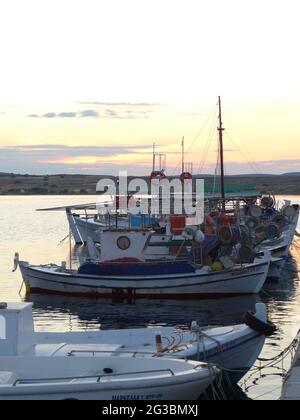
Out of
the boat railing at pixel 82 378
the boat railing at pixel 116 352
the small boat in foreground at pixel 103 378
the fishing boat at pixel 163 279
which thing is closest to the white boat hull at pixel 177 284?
the fishing boat at pixel 163 279

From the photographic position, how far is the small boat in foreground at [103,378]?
13.2 metres

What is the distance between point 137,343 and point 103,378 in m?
3.61

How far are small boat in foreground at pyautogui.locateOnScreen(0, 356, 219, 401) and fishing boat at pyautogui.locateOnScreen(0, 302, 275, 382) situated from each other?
95mm

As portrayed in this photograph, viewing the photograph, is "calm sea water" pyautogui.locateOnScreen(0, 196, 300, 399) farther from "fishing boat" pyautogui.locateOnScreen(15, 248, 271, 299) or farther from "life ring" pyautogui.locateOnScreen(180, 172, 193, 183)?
"life ring" pyautogui.locateOnScreen(180, 172, 193, 183)

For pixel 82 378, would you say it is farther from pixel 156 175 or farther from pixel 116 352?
pixel 156 175

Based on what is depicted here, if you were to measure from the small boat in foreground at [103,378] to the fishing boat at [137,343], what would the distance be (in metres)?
0.09

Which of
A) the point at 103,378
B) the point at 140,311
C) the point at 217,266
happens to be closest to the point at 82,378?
the point at 103,378

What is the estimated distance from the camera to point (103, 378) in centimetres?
1370

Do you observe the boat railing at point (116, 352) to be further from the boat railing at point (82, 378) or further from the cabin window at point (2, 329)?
the boat railing at point (82, 378)

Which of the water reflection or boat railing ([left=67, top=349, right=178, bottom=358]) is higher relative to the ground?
boat railing ([left=67, top=349, right=178, bottom=358])

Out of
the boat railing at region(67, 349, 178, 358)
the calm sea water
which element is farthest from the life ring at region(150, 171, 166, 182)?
the boat railing at region(67, 349, 178, 358)

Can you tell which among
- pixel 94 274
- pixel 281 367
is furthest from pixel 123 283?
pixel 281 367

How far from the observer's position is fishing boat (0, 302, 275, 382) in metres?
15.1
